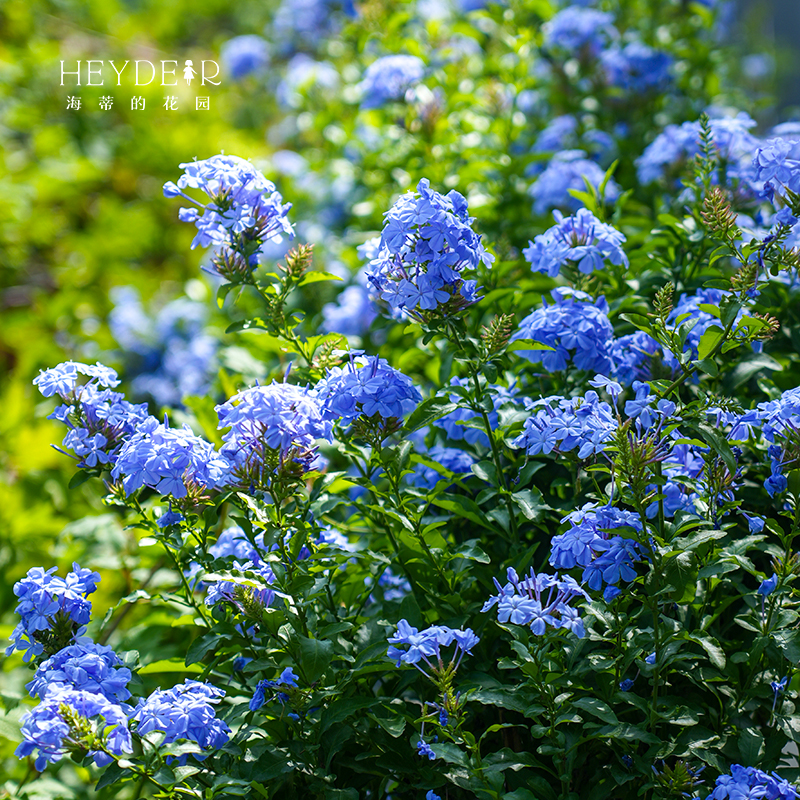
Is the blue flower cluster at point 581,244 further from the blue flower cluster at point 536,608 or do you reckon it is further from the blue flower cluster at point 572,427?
the blue flower cluster at point 536,608

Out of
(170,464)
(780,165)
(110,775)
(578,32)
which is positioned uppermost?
(578,32)

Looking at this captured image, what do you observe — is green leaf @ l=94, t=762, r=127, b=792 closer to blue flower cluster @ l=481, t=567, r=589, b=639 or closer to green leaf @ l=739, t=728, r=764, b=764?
blue flower cluster @ l=481, t=567, r=589, b=639

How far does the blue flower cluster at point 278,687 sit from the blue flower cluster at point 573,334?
2.60ft

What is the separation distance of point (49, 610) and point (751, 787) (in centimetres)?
126

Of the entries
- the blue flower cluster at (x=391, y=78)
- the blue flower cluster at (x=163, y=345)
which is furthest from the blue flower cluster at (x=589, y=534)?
the blue flower cluster at (x=163, y=345)

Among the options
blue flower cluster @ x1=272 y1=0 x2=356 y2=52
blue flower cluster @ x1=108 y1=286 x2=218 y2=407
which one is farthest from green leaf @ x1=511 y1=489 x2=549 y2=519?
blue flower cluster @ x1=272 y1=0 x2=356 y2=52

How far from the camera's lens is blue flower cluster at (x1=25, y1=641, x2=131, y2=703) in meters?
1.38

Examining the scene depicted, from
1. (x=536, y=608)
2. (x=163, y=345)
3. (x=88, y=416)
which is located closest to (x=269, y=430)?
(x=88, y=416)

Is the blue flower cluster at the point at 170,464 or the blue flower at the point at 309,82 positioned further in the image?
the blue flower at the point at 309,82

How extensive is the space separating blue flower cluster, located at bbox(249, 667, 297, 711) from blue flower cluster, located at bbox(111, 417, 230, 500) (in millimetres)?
370

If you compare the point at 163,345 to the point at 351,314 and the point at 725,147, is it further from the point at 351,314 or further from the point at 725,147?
the point at 725,147

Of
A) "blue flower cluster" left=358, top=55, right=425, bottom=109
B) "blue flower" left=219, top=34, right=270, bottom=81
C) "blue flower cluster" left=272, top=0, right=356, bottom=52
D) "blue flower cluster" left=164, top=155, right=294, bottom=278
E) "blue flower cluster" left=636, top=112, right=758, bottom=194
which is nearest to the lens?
"blue flower cluster" left=164, top=155, right=294, bottom=278

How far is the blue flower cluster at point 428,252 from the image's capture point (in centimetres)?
143

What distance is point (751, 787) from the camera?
1.30 m
